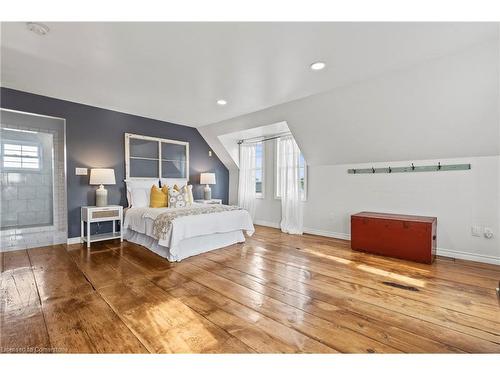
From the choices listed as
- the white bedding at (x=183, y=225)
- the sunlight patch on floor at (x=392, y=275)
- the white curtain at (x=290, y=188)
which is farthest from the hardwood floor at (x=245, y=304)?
the white curtain at (x=290, y=188)

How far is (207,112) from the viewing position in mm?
4406

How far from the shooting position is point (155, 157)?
16.1 ft

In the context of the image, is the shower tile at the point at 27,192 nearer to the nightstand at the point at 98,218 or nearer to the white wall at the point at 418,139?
the nightstand at the point at 98,218

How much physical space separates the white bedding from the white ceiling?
5.89 feet

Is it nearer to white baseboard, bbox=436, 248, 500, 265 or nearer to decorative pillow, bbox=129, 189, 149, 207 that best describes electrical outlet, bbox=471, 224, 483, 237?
white baseboard, bbox=436, 248, 500, 265

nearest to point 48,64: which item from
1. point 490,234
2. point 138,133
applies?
point 138,133

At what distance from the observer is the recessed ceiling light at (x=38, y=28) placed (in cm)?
194

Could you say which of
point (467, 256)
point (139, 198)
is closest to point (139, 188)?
point (139, 198)

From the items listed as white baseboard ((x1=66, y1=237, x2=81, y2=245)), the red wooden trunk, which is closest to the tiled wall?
white baseboard ((x1=66, y1=237, x2=81, y2=245))

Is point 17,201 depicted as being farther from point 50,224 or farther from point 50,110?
point 50,110

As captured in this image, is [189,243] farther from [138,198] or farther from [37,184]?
[37,184]

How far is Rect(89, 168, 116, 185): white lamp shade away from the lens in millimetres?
3895

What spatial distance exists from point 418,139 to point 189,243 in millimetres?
3498
